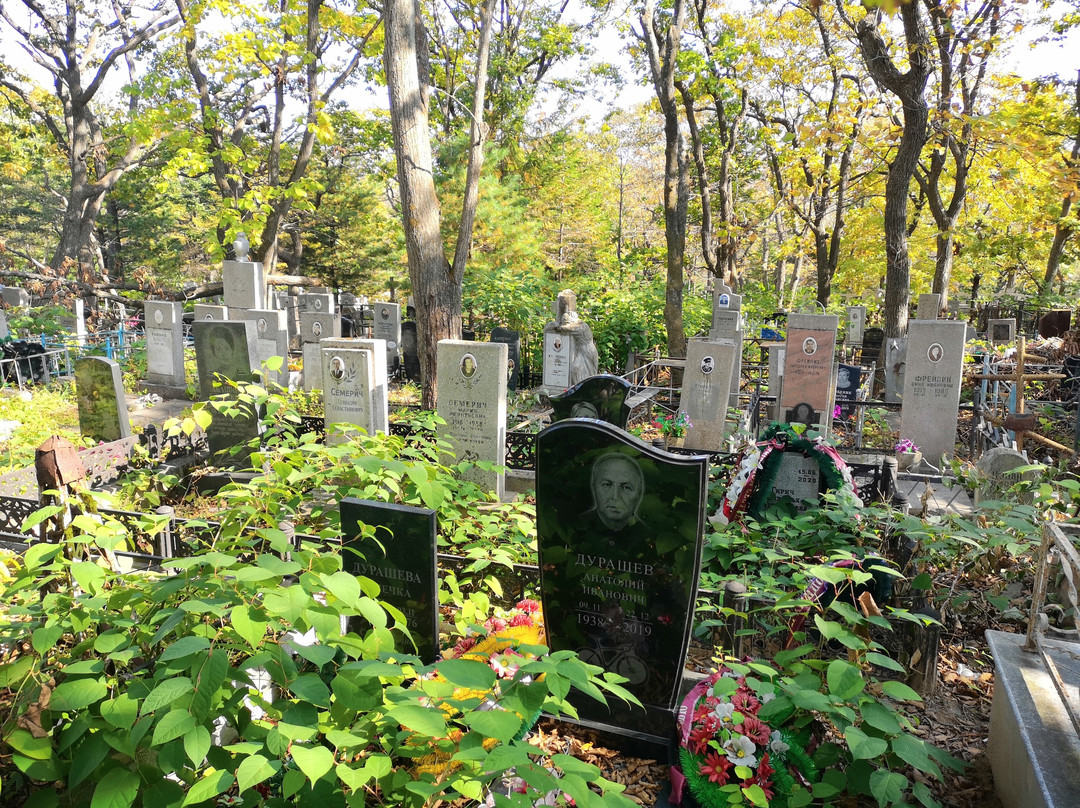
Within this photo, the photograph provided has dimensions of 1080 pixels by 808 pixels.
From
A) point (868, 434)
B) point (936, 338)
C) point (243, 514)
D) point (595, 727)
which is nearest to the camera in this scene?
point (243, 514)

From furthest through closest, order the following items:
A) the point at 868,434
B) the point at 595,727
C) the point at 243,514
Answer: the point at 868,434 → the point at 595,727 → the point at 243,514

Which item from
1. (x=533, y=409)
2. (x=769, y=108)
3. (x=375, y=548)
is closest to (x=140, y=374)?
(x=533, y=409)

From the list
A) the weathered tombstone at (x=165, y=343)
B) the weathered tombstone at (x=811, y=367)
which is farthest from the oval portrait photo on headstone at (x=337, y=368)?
the weathered tombstone at (x=165, y=343)

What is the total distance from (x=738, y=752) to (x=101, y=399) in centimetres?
793

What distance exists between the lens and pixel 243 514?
3.35m

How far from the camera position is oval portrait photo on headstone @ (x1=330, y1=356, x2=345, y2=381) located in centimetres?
789

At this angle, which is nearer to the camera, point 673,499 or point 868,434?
point 673,499

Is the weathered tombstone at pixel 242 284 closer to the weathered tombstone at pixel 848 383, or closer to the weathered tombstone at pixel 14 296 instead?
the weathered tombstone at pixel 14 296

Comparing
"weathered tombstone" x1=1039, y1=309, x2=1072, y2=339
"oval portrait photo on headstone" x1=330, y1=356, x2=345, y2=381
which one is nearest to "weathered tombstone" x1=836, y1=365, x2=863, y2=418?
"oval portrait photo on headstone" x1=330, y1=356, x2=345, y2=381

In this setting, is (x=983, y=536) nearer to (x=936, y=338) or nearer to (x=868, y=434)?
(x=936, y=338)

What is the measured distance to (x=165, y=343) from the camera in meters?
13.0

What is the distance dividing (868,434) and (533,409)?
5515mm

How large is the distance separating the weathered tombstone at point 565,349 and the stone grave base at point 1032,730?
9566 mm

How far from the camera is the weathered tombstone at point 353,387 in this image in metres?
7.84
